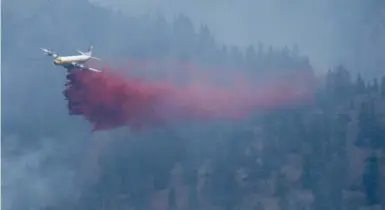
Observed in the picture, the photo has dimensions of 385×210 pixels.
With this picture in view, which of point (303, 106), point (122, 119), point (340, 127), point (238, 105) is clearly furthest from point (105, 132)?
point (340, 127)


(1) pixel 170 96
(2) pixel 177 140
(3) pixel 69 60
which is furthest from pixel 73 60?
(2) pixel 177 140

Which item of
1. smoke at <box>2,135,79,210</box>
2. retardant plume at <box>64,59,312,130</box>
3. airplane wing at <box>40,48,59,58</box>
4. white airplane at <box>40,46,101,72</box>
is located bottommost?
smoke at <box>2,135,79,210</box>

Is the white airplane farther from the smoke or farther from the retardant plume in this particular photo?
the smoke

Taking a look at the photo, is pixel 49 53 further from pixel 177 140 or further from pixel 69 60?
pixel 177 140

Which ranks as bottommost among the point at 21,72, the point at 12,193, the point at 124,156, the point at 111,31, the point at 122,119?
the point at 12,193

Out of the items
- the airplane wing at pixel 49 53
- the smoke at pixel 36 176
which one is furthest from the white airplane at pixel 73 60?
the smoke at pixel 36 176

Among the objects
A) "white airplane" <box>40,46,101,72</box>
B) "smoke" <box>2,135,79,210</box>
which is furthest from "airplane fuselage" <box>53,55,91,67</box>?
"smoke" <box>2,135,79,210</box>

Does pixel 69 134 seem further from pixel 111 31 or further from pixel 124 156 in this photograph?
pixel 111 31
